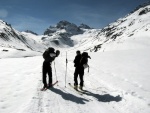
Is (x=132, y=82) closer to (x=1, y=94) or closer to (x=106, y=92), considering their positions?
(x=106, y=92)

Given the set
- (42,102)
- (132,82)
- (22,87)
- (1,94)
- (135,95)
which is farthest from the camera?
(132,82)

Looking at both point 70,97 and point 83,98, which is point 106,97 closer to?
point 83,98

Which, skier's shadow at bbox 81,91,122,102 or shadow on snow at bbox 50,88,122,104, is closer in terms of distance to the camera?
shadow on snow at bbox 50,88,122,104

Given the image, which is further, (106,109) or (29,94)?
(29,94)

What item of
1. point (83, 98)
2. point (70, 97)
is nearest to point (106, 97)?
point (83, 98)

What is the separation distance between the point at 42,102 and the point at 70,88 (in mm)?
3927

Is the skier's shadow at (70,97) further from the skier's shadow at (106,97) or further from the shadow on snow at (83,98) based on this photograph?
the skier's shadow at (106,97)

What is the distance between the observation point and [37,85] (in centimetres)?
1292

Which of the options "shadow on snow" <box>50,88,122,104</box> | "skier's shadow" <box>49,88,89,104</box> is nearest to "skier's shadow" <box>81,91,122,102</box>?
"shadow on snow" <box>50,88,122,104</box>

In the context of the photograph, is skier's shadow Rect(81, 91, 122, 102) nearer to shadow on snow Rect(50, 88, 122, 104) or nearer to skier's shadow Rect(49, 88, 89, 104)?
shadow on snow Rect(50, 88, 122, 104)

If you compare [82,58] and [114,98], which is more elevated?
[82,58]

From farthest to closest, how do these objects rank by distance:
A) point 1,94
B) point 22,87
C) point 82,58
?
point 82,58
point 22,87
point 1,94

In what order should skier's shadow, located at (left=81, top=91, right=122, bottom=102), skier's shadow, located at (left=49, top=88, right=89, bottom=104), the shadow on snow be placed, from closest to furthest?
skier's shadow, located at (left=49, top=88, right=89, bottom=104) → the shadow on snow → skier's shadow, located at (left=81, top=91, right=122, bottom=102)

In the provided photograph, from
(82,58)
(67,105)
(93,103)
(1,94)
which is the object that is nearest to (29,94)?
(1,94)
